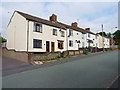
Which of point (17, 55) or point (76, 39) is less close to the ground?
point (76, 39)

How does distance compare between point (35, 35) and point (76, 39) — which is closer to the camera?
point (35, 35)

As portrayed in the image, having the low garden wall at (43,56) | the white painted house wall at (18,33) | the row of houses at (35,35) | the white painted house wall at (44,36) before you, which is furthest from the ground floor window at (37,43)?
the low garden wall at (43,56)

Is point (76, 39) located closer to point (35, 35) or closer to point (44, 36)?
point (44, 36)

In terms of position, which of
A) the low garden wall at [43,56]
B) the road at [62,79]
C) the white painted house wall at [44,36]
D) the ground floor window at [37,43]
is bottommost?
the road at [62,79]

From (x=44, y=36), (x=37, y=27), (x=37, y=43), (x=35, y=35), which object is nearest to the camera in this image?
(x=35, y=35)

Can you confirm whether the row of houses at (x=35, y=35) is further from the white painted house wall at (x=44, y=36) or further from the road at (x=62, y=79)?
the road at (x=62, y=79)

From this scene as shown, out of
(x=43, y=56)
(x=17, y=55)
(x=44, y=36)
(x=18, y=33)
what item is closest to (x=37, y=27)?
(x=44, y=36)

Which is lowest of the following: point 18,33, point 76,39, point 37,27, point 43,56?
point 43,56

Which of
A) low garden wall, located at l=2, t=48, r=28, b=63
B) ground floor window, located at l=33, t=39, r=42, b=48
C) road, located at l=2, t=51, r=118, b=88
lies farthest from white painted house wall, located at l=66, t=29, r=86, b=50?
road, located at l=2, t=51, r=118, b=88

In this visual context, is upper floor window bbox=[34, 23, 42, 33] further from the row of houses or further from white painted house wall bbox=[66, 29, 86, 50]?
white painted house wall bbox=[66, 29, 86, 50]

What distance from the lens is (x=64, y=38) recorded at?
94.2ft

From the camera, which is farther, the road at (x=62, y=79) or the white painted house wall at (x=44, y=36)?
the white painted house wall at (x=44, y=36)

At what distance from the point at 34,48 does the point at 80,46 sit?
63.3 feet

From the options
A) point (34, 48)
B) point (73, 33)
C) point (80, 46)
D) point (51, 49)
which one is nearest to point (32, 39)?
point (34, 48)
